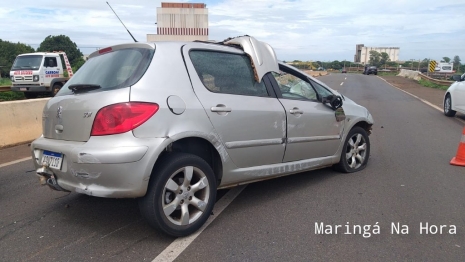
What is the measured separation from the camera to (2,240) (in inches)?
135

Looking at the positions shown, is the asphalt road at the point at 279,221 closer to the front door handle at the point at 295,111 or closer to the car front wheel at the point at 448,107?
the front door handle at the point at 295,111

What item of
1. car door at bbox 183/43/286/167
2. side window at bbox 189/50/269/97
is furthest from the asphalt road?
side window at bbox 189/50/269/97

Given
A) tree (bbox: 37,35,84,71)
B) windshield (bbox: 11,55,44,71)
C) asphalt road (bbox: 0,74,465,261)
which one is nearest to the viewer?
asphalt road (bbox: 0,74,465,261)

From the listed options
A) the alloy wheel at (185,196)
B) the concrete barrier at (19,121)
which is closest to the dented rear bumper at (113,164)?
the alloy wheel at (185,196)

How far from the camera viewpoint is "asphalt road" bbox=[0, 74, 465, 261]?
319cm

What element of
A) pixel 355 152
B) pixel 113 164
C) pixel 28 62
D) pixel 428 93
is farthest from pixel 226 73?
pixel 428 93

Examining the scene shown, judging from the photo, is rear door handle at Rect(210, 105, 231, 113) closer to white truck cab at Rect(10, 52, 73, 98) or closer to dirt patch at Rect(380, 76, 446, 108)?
dirt patch at Rect(380, 76, 446, 108)

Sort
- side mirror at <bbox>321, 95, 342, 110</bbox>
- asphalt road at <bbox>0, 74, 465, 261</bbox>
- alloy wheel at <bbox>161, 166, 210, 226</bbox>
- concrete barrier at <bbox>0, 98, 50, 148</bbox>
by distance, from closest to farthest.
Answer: asphalt road at <bbox>0, 74, 465, 261</bbox> < alloy wheel at <bbox>161, 166, 210, 226</bbox> < side mirror at <bbox>321, 95, 342, 110</bbox> < concrete barrier at <bbox>0, 98, 50, 148</bbox>

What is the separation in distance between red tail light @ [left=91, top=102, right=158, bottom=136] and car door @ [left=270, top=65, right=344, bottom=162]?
169 cm

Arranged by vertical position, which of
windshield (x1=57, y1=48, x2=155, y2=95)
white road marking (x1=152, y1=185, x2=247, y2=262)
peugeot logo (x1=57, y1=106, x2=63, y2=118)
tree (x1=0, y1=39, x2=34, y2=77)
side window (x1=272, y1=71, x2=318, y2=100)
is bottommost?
white road marking (x1=152, y1=185, x2=247, y2=262)

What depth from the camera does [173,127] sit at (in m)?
3.30

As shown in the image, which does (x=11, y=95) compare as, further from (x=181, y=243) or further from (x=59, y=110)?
(x=181, y=243)

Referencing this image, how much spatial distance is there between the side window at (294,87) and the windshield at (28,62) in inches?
634

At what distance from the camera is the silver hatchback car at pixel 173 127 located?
10.3 feet
